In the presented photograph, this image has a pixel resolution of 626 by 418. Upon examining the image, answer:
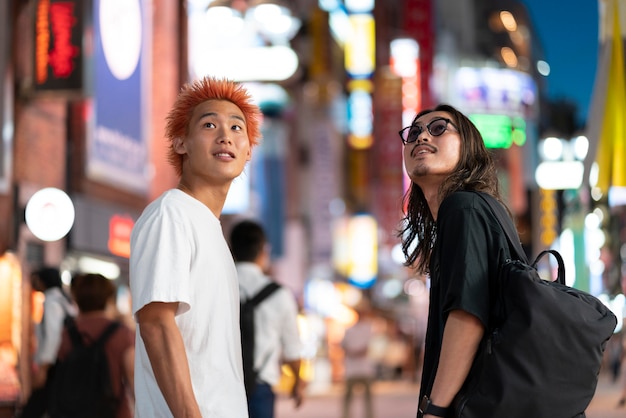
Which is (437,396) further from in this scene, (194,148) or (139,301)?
(194,148)

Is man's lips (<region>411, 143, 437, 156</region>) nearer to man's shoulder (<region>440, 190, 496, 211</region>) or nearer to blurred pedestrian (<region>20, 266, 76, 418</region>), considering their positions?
man's shoulder (<region>440, 190, 496, 211</region>)

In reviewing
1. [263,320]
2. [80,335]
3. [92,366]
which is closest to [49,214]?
[263,320]

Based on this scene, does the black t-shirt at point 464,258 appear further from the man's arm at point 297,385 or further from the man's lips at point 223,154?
the man's arm at point 297,385

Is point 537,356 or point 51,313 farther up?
point 537,356

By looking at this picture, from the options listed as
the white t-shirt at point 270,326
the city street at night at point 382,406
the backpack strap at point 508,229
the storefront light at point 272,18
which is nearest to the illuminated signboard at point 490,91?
the city street at night at point 382,406

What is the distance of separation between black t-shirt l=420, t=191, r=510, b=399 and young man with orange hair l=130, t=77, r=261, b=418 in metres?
0.66

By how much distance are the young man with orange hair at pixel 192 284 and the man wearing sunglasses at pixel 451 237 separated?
62 centimetres

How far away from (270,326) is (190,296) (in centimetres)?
404

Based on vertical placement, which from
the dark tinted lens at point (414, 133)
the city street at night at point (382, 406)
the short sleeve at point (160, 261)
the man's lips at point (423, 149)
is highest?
the dark tinted lens at point (414, 133)

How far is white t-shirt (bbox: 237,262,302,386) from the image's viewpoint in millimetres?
7312

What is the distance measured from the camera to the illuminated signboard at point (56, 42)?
15.0 metres

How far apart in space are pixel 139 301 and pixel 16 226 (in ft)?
40.9

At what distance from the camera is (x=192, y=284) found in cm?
352

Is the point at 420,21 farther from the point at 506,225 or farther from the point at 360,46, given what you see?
the point at 506,225
